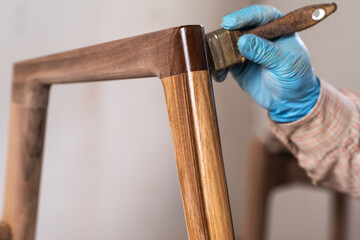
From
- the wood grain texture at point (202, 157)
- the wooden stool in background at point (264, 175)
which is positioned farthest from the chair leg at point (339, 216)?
the wood grain texture at point (202, 157)

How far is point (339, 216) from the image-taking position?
4.96 ft

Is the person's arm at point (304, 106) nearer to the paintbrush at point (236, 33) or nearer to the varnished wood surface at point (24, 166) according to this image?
the paintbrush at point (236, 33)

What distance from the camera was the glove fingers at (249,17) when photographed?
479 millimetres

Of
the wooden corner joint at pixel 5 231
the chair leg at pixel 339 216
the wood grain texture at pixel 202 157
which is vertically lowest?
the chair leg at pixel 339 216

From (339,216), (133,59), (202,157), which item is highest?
(133,59)

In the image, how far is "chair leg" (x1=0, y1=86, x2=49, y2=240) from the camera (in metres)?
0.65

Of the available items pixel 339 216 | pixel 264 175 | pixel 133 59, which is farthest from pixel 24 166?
pixel 339 216

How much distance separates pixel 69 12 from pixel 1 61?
8.6 inches

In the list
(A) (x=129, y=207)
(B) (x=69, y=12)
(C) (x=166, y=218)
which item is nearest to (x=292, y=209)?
(C) (x=166, y=218)

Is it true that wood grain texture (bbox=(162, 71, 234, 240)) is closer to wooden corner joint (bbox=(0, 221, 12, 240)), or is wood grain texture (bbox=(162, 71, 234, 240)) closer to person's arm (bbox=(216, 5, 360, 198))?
person's arm (bbox=(216, 5, 360, 198))

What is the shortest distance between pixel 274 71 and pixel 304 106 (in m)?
0.12

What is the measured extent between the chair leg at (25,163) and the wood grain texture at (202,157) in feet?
1.14

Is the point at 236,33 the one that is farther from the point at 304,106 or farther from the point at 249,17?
the point at 304,106

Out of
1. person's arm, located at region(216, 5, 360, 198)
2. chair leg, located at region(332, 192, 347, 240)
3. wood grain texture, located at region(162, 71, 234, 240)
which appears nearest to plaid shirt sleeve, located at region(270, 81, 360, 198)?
person's arm, located at region(216, 5, 360, 198)
